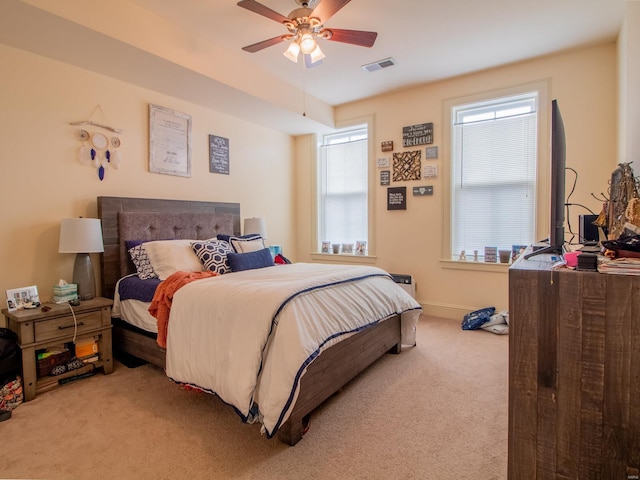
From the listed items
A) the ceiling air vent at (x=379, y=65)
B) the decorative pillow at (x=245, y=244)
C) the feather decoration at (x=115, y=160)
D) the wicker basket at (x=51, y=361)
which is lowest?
the wicker basket at (x=51, y=361)

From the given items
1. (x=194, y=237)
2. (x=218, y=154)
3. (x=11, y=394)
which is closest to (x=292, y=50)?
(x=218, y=154)

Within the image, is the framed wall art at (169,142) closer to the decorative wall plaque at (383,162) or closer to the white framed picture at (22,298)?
the white framed picture at (22,298)

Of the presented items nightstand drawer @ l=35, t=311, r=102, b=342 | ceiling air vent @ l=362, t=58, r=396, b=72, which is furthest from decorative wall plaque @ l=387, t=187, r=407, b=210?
nightstand drawer @ l=35, t=311, r=102, b=342

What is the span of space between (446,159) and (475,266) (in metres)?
1.28

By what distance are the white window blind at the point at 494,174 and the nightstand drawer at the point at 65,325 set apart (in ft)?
11.9

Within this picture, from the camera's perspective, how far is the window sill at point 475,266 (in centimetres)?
367

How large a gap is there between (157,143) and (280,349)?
105 inches

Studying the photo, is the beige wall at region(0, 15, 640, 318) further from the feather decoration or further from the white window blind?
the white window blind

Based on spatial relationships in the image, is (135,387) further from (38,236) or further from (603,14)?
(603,14)

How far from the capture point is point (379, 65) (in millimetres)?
3514

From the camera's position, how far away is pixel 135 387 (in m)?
2.37

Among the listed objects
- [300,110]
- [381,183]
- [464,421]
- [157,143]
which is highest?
[300,110]

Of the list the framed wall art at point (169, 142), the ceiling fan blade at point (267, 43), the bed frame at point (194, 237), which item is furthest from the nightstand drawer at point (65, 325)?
the ceiling fan blade at point (267, 43)

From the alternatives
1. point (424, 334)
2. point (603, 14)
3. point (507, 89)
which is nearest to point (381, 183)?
point (507, 89)
